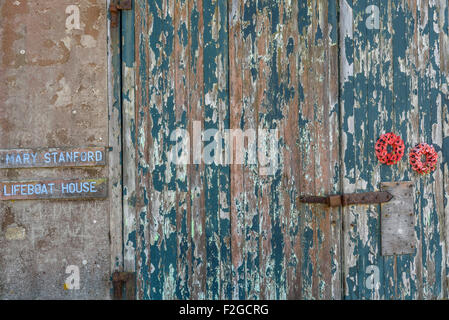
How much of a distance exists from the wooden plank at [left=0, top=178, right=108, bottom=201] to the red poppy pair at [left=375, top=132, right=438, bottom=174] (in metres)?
1.75

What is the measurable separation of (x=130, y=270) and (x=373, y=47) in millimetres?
2087

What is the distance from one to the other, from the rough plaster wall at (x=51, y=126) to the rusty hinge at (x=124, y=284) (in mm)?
64

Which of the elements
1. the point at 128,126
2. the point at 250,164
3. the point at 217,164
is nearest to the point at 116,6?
the point at 128,126

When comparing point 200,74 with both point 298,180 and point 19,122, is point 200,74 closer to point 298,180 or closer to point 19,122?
point 298,180

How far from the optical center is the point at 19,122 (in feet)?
7.75

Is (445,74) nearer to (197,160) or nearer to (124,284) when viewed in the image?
(197,160)

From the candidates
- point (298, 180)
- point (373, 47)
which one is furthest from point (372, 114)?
point (298, 180)

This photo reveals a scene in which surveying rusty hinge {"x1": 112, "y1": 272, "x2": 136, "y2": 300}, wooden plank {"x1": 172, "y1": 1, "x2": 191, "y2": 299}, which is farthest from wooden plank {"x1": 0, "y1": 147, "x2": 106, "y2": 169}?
rusty hinge {"x1": 112, "y1": 272, "x2": 136, "y2": 300}

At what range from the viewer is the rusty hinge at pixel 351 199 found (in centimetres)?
238

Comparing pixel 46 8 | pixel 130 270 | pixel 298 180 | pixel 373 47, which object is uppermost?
pixel 46 8

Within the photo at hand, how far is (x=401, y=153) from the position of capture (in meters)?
2.42

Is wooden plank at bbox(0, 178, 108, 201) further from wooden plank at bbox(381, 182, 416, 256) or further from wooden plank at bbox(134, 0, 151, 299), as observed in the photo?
wooden plank at bbox(381, 182, 416, 256)

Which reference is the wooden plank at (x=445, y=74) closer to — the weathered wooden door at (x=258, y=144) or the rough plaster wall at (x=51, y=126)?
the weathered wooden door at (x=258, y=144)

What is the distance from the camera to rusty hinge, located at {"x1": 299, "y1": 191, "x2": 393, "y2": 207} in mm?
2385
